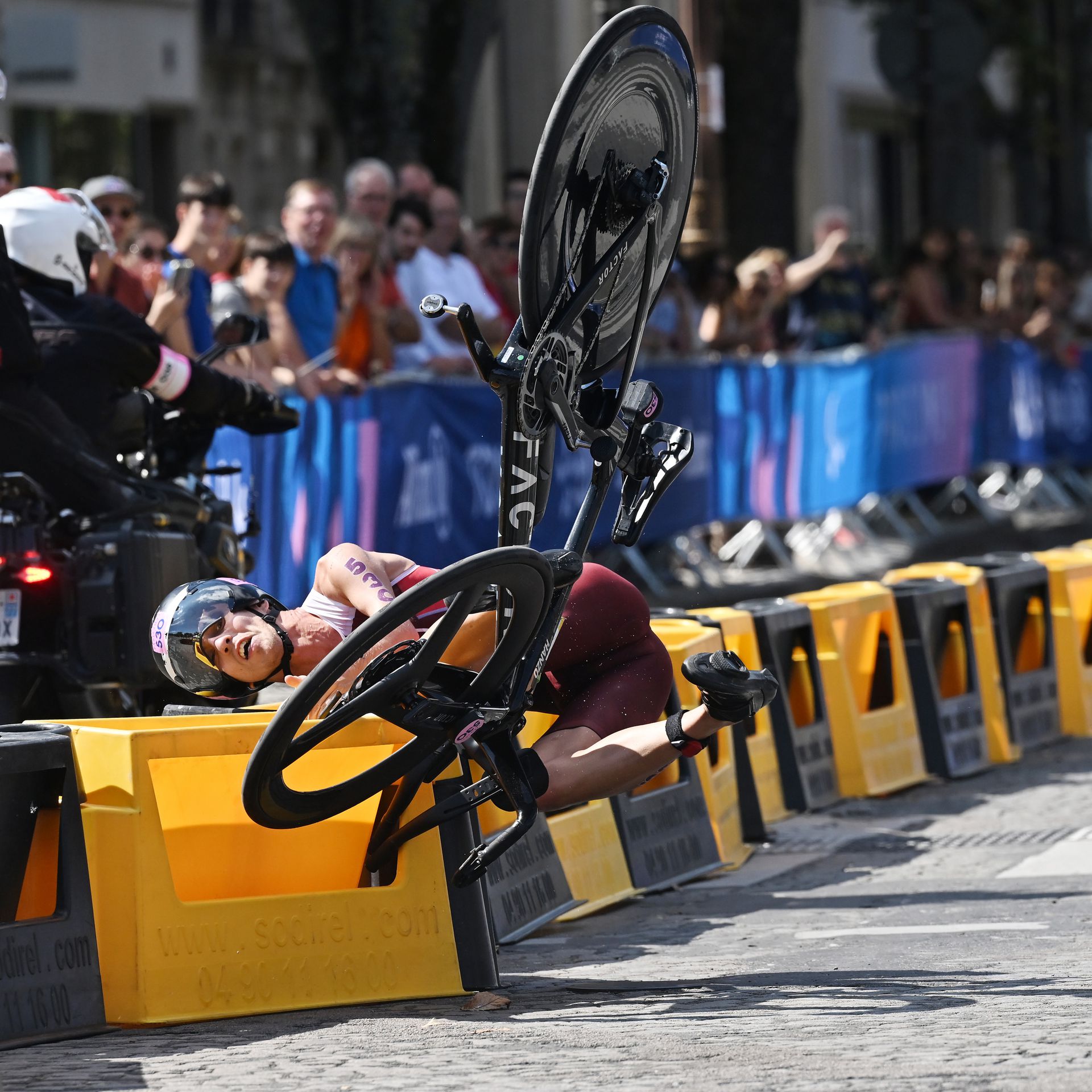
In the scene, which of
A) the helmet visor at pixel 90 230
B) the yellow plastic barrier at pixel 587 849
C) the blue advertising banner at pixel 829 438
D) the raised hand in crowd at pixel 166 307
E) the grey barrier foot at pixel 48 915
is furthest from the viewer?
the blue advertising banner at pixel 829 438

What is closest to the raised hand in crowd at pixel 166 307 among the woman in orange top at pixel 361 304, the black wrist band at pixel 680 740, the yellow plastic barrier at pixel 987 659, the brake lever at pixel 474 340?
the woman in orange top at pixel 361 304

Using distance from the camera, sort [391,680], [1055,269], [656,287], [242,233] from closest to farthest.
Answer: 1. [391,680]
2. [656,287]
3. [242,233]
4. [1055,269]

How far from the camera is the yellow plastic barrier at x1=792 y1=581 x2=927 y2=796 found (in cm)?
982

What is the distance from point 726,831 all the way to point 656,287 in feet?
8.09

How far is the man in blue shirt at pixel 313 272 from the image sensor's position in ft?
39.5

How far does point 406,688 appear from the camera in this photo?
5914 millimetres

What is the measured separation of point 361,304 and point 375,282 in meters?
0.15

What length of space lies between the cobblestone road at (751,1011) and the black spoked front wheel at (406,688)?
1.85 ft

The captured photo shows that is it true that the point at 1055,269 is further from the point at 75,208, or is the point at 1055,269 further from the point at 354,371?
the point at 75,208

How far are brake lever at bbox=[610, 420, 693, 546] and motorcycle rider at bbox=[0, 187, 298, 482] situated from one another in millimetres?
2148

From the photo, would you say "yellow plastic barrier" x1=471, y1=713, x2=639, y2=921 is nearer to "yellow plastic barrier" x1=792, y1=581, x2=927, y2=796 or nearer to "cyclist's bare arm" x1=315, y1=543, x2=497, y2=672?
"cyclist's bare arm" x1=315, y1=543, x2=497, y2=672

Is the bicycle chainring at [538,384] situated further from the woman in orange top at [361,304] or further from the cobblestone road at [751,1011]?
the woman in orange top at [361,304]

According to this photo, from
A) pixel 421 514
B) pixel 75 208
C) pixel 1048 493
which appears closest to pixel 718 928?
pixel 75 208

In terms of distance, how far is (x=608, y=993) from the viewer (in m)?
6.29
